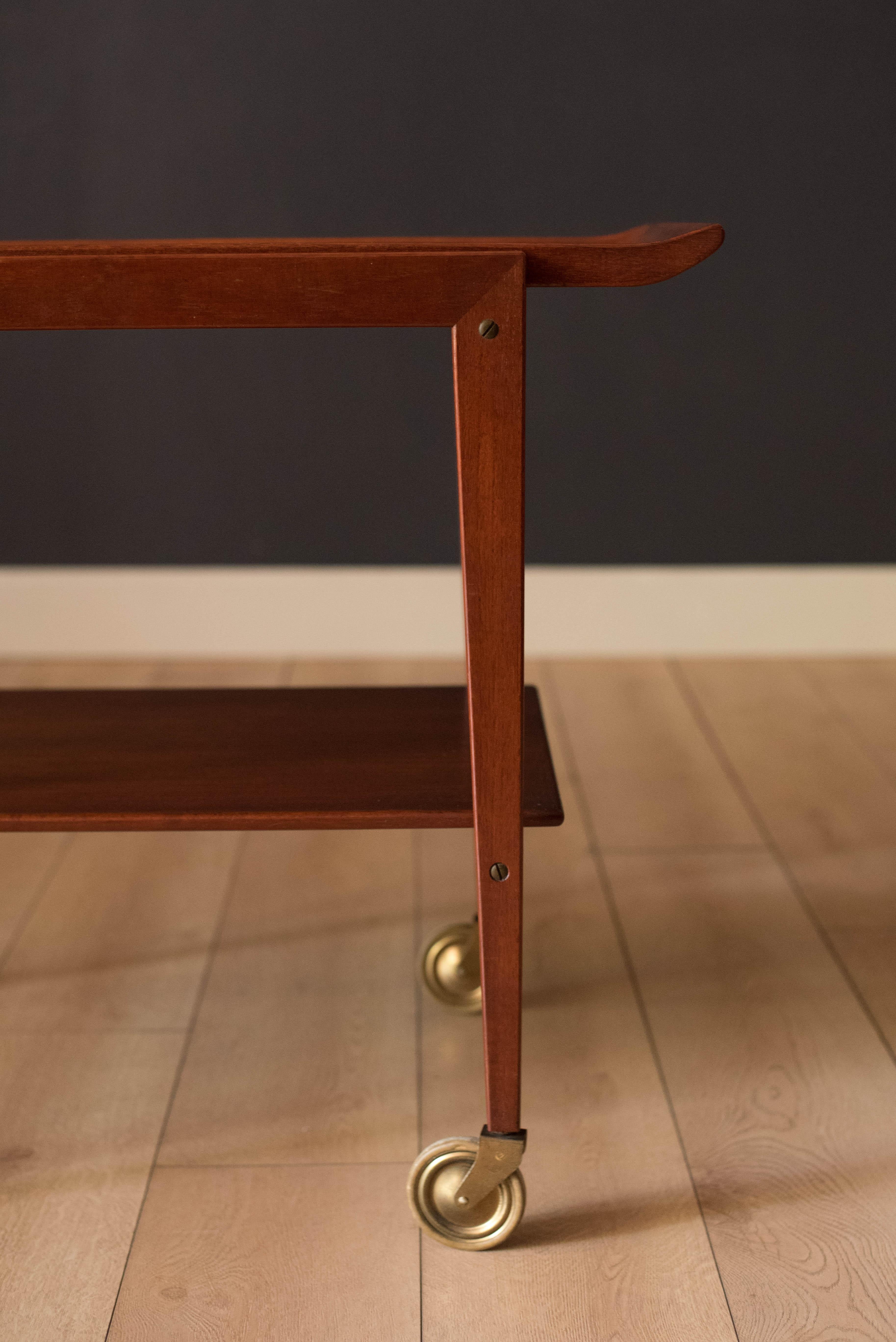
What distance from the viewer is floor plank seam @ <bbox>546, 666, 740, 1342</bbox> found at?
101 centimetres

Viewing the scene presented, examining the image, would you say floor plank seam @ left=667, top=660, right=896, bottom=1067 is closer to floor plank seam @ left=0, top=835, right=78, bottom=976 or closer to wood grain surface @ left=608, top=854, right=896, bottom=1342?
wood grain surface @ left=608, top=854, right=896, bottom=1342

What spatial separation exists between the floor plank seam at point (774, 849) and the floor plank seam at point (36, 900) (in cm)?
95

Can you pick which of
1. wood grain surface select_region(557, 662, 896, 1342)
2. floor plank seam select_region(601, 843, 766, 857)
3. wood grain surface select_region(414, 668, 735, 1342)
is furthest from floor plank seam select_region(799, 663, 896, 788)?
wood grain surface select_region(414, 668, 735, 1342)

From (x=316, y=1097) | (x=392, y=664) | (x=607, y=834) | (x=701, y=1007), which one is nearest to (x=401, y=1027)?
(x=316, y=1097)

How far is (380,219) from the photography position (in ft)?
8.09

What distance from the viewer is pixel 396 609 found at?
8.63 ft

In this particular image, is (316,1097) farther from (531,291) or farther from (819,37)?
(819,37)

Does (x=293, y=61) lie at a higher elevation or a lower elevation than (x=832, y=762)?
higher

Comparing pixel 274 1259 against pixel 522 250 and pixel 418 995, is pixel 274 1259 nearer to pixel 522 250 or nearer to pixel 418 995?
pixel 418 995

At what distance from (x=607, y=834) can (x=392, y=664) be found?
0.89m

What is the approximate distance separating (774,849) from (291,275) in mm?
1199

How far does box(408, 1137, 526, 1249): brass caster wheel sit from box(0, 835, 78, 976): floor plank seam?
638 mm

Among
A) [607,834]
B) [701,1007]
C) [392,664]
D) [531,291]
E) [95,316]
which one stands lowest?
[392,664]

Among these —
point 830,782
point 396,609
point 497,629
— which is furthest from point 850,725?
point 497,629
